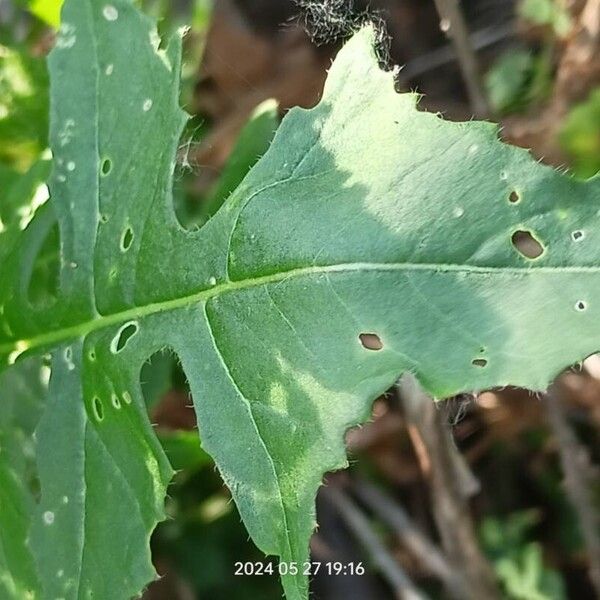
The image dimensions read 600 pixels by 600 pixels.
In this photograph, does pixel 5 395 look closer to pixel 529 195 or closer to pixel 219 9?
pixel 529 195

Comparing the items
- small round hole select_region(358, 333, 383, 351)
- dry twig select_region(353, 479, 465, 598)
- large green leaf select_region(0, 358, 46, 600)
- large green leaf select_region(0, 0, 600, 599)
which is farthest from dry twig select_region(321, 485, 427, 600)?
small round hole select_region(358, 333, 383, 351)

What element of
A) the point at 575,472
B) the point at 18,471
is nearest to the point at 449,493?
the point at 575,472

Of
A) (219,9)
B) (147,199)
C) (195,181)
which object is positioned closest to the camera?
(147,199)

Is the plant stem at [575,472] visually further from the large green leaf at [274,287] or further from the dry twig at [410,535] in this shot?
the large green leaf at [274,287]

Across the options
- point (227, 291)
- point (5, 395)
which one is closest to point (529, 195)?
point (227, 291)

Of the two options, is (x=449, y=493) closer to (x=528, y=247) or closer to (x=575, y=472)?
(x=575, y=472)

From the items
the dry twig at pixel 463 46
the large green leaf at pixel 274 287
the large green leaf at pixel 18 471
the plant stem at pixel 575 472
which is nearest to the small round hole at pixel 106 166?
the large green leaf at pixel 274 287
